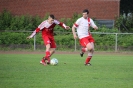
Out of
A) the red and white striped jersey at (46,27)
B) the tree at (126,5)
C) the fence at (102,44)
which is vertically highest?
the tree at (126,5)

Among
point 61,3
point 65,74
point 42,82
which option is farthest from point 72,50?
point 42,82

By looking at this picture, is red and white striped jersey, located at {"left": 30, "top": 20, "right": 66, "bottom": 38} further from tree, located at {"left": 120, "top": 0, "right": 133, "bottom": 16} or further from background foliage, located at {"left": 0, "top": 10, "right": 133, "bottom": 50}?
tree, located at {"left": 120, "top": 0, "right": 133, "bottom": 16}

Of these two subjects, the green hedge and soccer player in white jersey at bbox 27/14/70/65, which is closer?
soccer player in white jersey at bbox 27/14/70/65

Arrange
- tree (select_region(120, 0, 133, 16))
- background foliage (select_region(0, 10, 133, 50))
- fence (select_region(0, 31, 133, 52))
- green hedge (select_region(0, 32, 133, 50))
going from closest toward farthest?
1. fence (select_region(0, 31, 133, 52))
2. green hedge (select_region(0, 32, 133, 50))
3. background foliage (select_region(0, 10, 133, 50))
4. tree (select_region(120, 0, 133, 16))

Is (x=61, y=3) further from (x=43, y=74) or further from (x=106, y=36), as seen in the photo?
(x=43, y=74)

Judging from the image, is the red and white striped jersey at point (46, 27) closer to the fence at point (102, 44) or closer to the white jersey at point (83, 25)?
the white jersey at point (83, 25)

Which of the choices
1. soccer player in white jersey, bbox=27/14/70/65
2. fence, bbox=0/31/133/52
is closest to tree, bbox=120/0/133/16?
fence, bbox=0/31/133/52

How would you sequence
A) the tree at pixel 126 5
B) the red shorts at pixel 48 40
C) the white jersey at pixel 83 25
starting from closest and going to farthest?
the white jersey at pixel 83 25
the red shorts at pixel 48 40
the tree at pixel 126 5

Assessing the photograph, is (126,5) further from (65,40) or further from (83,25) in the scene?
(83,25)

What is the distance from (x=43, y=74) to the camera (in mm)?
12852

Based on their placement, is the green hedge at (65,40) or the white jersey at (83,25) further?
the green hedge at (65,40)

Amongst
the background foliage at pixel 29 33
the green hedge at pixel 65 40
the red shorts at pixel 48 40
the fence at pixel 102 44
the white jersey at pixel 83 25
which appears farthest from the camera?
the background foliage at pixel 29 33

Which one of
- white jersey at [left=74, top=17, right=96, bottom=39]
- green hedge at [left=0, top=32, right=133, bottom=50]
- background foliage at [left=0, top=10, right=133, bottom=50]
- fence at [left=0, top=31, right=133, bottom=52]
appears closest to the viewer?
white jersey at [left=74, top=17, right=96, bottom=39]

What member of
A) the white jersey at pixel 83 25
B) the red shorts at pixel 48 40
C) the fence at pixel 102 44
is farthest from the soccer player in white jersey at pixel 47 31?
the fence at pixel 102 44
